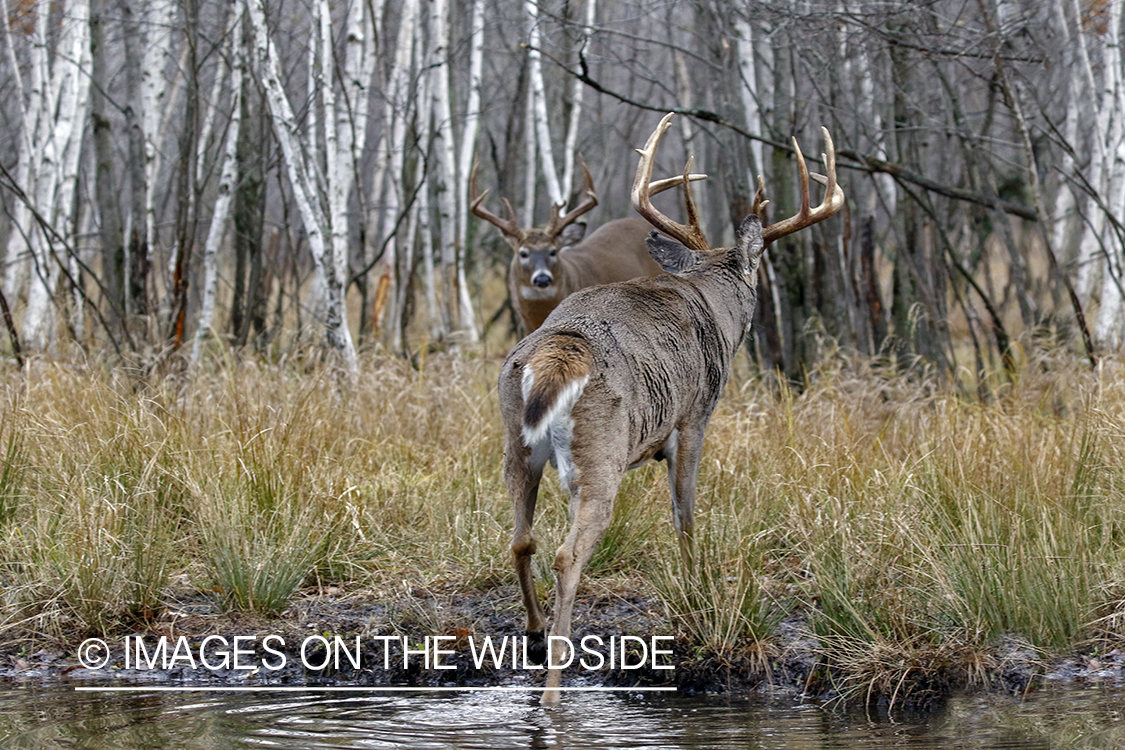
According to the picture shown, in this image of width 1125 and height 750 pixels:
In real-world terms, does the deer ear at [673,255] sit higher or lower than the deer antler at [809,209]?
lower

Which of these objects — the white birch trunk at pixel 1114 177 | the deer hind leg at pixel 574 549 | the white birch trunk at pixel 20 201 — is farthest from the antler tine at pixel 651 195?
the white birch trunk at pixel 20 201

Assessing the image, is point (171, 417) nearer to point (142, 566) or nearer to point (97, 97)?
point (142, 566)

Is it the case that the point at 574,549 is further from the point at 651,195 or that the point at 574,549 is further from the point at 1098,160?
the point at 1098,160

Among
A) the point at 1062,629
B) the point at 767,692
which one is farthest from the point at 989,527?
the point at 767,692

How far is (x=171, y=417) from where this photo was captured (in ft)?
20.2

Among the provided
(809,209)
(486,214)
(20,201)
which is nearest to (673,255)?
(809,209)

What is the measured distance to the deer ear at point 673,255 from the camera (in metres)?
5.61

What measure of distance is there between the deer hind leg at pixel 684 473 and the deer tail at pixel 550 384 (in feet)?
2.91

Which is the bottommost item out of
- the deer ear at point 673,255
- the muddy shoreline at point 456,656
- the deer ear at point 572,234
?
the muddy shoreline at point 456,656

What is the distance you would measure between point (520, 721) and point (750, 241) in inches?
Answer: 97.6

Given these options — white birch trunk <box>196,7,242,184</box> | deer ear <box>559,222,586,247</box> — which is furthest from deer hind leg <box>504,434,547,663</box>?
deer ear <box>559,222,586,247</box>

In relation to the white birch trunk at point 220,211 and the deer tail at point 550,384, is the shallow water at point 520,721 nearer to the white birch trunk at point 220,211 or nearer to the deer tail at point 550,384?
the deer tail at point 550,384

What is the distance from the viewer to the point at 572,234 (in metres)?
11.0

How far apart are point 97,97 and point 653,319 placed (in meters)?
6.42
